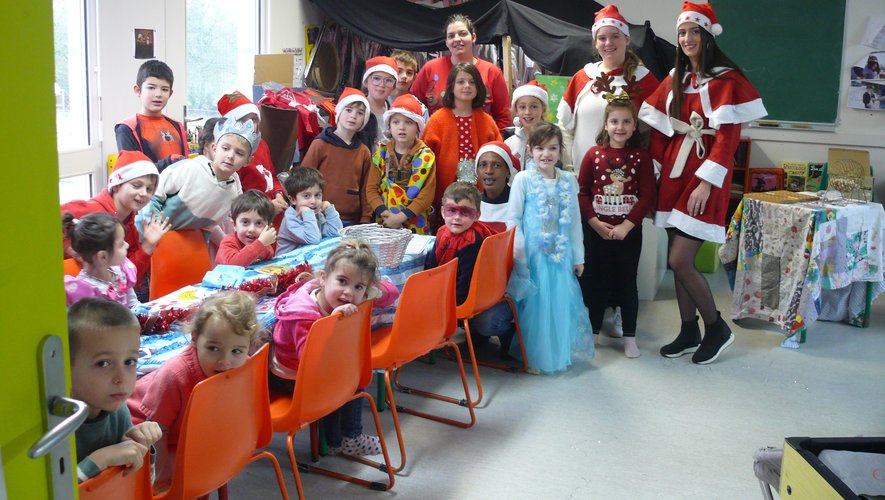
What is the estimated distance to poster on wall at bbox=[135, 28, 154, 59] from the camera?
15.6ft

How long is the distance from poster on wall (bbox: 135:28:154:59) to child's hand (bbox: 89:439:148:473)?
3609 mm

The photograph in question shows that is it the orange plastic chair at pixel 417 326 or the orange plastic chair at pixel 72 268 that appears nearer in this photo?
the orange plastic chair at pixel 72 268

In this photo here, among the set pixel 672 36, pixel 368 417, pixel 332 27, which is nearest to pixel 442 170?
pixel 368 417

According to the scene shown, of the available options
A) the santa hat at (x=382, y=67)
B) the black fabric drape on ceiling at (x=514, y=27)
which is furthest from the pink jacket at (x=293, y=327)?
the black fabric drape on ceiling at (x=514, y=27)

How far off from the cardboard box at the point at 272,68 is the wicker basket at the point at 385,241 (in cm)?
265

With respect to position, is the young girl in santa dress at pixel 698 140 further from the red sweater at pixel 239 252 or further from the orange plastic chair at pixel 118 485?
the orange plastic chair at pixel 118 485

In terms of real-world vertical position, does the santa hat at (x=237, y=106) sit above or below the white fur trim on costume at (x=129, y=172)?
above

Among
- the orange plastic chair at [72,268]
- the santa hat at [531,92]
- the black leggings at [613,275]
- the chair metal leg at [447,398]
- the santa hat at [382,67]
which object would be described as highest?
the santa hat at [382,67]

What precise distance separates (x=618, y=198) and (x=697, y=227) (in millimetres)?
412

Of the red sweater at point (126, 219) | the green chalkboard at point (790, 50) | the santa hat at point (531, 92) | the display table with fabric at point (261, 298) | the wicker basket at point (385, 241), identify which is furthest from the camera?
the green chalkboard at point (790, 50)

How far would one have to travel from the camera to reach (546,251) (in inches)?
161

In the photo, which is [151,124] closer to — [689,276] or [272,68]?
[272,68]

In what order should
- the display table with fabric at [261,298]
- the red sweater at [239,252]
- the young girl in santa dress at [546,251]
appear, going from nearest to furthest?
the display table with fabric at [261,298]
the red sweater at [239,252]
the young girl in santa dress at [546,251]

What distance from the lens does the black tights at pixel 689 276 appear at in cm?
435
